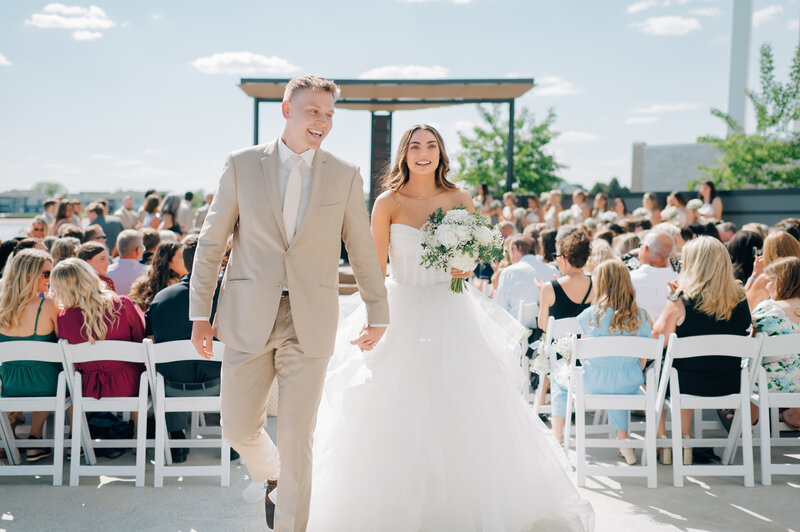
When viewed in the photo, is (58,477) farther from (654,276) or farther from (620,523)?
(654,276)

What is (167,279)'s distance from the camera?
16.9 ft

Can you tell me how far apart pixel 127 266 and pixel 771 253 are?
5.75 m

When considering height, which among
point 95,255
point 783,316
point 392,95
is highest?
point 392,95

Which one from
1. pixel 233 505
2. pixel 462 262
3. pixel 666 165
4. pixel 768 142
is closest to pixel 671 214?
pixel 462 262

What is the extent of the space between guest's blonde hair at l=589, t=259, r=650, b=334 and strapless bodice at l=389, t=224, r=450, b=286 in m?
1.34

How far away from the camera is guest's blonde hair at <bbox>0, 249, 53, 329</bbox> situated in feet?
14.6

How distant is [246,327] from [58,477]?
86.3 inches

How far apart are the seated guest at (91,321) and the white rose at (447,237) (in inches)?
92.8

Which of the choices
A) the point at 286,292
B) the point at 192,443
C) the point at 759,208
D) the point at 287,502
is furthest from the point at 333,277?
the point at 759,208

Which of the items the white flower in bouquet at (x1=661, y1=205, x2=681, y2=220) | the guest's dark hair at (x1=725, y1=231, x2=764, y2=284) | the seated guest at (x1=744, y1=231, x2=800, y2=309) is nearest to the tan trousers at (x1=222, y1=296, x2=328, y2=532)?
the seated guest at (x1=744, y1=231, x2=800, y2=309)

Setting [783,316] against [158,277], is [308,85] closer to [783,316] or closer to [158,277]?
[158,277]

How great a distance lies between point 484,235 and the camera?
3764 mm

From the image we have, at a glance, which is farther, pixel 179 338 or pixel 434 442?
pixel 179 338

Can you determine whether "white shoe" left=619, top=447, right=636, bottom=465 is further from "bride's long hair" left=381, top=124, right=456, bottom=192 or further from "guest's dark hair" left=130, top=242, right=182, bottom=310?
"guest's dark hair" left=130, top=242, right=182, bottom=310
